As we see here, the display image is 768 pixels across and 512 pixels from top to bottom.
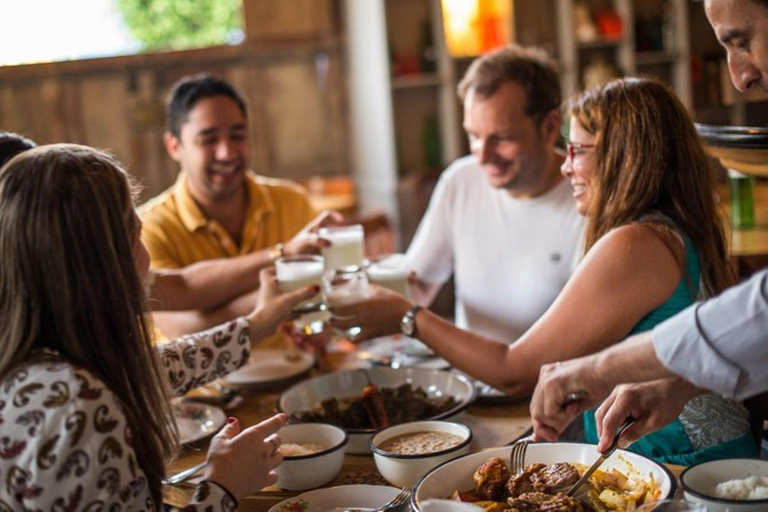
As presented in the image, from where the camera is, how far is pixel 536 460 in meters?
1.59

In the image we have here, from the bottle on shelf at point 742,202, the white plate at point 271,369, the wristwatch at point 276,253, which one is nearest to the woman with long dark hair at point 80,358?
the white plate at point 271,369

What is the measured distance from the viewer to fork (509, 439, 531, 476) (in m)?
1.58

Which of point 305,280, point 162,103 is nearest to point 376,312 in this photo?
point 305,280

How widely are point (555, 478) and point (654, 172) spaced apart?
29.4 inches

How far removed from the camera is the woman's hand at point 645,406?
5.32 feet

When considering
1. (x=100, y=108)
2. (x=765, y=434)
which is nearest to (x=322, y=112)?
(x=100, y=108)

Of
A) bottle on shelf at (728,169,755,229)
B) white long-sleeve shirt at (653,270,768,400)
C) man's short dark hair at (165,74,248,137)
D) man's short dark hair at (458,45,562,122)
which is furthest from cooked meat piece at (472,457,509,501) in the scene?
bottle on shelf at (728,169,755,229)

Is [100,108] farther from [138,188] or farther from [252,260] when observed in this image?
[138,188]

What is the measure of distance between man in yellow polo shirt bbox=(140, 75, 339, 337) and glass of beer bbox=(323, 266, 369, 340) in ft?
2.69

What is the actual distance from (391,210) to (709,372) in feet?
15.6

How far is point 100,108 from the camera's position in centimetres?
570

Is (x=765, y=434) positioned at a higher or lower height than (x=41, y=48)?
lower

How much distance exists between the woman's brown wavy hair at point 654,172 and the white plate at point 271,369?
2.94 feet

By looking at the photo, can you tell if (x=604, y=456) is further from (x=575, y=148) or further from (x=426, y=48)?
(x=426, y=48)
